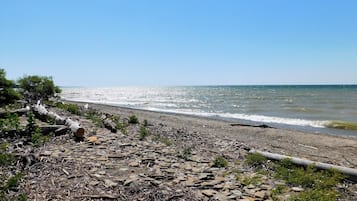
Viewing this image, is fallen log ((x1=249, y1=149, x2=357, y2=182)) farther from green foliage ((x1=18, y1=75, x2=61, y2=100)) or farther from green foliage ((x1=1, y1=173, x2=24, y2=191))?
green foliage ((x1=18, y1=75, x2=61, y2=100))

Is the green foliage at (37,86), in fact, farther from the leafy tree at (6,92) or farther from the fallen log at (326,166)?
the fallen log at (326,166)

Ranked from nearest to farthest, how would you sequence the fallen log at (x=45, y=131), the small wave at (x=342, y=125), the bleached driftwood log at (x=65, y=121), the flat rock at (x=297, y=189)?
the flat rock at (x=297, y=189) < the fallen log at (x=45, y=131) < the bleached driftwood log at (x=65, y=121) < the small wave at (x=342, y=125)

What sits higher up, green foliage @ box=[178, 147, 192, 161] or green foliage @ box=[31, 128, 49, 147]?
green foliage @ box=[31, 128, 49, 147]

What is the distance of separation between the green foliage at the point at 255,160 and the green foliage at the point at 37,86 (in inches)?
785

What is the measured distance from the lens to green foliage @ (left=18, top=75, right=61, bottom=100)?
79.4 feet

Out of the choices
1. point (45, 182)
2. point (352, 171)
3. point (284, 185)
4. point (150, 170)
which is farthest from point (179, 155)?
point (352, 171)

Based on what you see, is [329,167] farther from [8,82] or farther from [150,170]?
[8,82]

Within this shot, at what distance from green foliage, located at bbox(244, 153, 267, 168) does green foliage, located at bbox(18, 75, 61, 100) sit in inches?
785

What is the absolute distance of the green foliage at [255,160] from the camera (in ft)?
27.9

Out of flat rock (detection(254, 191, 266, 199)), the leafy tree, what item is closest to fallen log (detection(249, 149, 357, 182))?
flat rock (detection(254, 191, 266, 199))

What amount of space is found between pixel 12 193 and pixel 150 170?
112 inches

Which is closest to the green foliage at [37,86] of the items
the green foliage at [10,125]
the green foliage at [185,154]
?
the green foliage at [10,125]

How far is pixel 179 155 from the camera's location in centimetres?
862

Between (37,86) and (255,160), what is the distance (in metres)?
20.8
